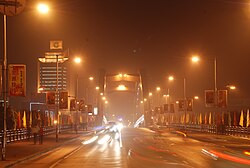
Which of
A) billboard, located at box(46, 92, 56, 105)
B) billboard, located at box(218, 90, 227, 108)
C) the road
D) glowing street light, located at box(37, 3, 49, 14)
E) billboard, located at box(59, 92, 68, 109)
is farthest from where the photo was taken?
billboard, located at box(218, 90, 227, 108)

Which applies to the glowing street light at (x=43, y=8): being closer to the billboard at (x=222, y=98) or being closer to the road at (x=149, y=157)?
the road at (x=149, y=157)

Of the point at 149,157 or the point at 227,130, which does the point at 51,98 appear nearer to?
the point at 149,157

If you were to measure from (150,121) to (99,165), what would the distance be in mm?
130964

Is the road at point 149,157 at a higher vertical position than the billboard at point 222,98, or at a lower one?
lower

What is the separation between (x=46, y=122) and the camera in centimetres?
7600

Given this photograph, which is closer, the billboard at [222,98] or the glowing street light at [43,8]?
the glowing street light at [43,8]

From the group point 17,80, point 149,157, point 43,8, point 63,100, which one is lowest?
point 149,157

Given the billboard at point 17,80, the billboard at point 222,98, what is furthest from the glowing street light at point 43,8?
the billboard at point 222,98

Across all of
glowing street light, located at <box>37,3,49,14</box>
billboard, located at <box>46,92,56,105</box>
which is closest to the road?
glowing street light, located at <box>37,3,49,14</box>

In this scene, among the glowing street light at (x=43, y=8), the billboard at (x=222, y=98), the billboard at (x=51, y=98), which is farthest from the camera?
the billboard at (x=222, y=98)

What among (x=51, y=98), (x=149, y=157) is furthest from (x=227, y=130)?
(x=149, y=157)

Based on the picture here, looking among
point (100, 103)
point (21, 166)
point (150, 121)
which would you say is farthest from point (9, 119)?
point (100, 103)

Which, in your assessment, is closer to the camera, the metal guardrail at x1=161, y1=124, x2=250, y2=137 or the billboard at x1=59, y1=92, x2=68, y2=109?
the billboard at x1=59, y1=92, x2=68, y2=109

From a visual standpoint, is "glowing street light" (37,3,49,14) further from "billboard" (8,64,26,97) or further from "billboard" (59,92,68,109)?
"billboard" (59,92,68,109)
